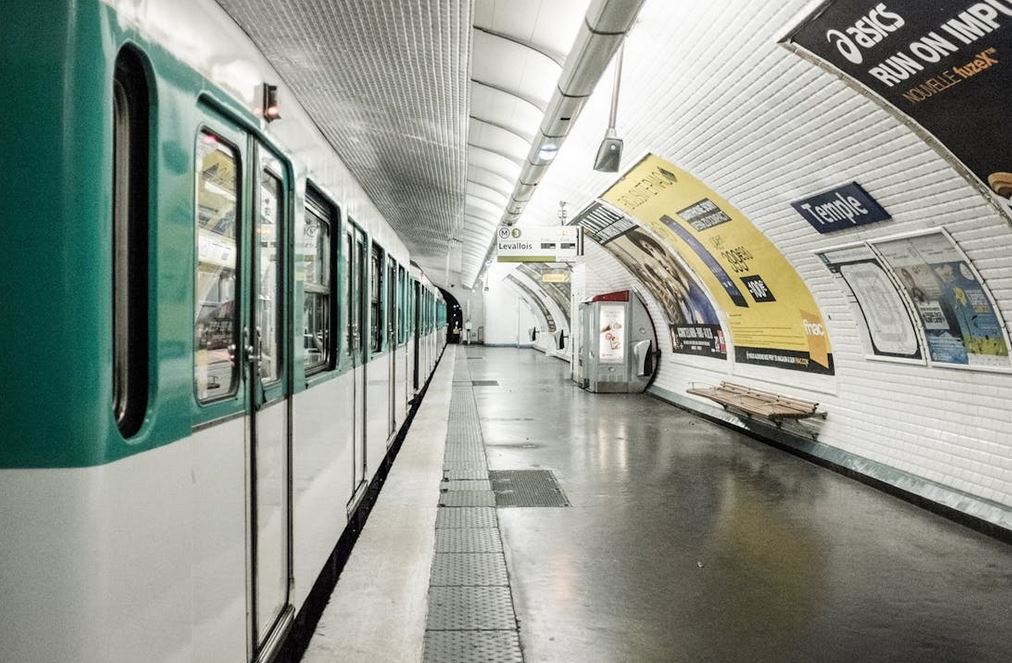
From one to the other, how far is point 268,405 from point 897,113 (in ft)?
14.7

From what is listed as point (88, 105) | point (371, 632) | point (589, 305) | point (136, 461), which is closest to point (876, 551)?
point (371, 632)

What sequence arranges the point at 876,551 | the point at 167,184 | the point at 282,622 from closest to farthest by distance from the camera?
1. the point at 167,184
2. the point at 282,622
3. the point at 876,551

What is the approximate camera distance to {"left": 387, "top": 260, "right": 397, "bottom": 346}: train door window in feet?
25.0

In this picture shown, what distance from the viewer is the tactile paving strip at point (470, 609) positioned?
11.8 ft

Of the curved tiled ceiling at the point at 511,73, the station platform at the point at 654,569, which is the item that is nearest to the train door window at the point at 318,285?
the station platform at the point at 654,569

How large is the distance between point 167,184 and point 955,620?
4.35 meters

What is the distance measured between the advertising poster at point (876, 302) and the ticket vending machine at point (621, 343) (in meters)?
7.74

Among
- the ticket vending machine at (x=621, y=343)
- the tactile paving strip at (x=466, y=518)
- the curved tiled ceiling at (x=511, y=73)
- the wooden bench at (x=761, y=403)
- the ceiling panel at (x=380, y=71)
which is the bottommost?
the tactile paving strip at (x=466, y=518)

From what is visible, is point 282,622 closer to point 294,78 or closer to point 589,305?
point 294,78

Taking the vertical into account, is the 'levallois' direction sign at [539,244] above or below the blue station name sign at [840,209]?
above

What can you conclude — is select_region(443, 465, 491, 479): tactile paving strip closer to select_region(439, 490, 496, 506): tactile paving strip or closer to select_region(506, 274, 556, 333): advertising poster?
select_region(439, 490, 496, 506): tactile paving strip

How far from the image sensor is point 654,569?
15.2 feet

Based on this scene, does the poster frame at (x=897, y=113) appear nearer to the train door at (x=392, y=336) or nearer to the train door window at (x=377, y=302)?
the train door window at (x=377, y=302)

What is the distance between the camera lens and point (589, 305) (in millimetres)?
15602
